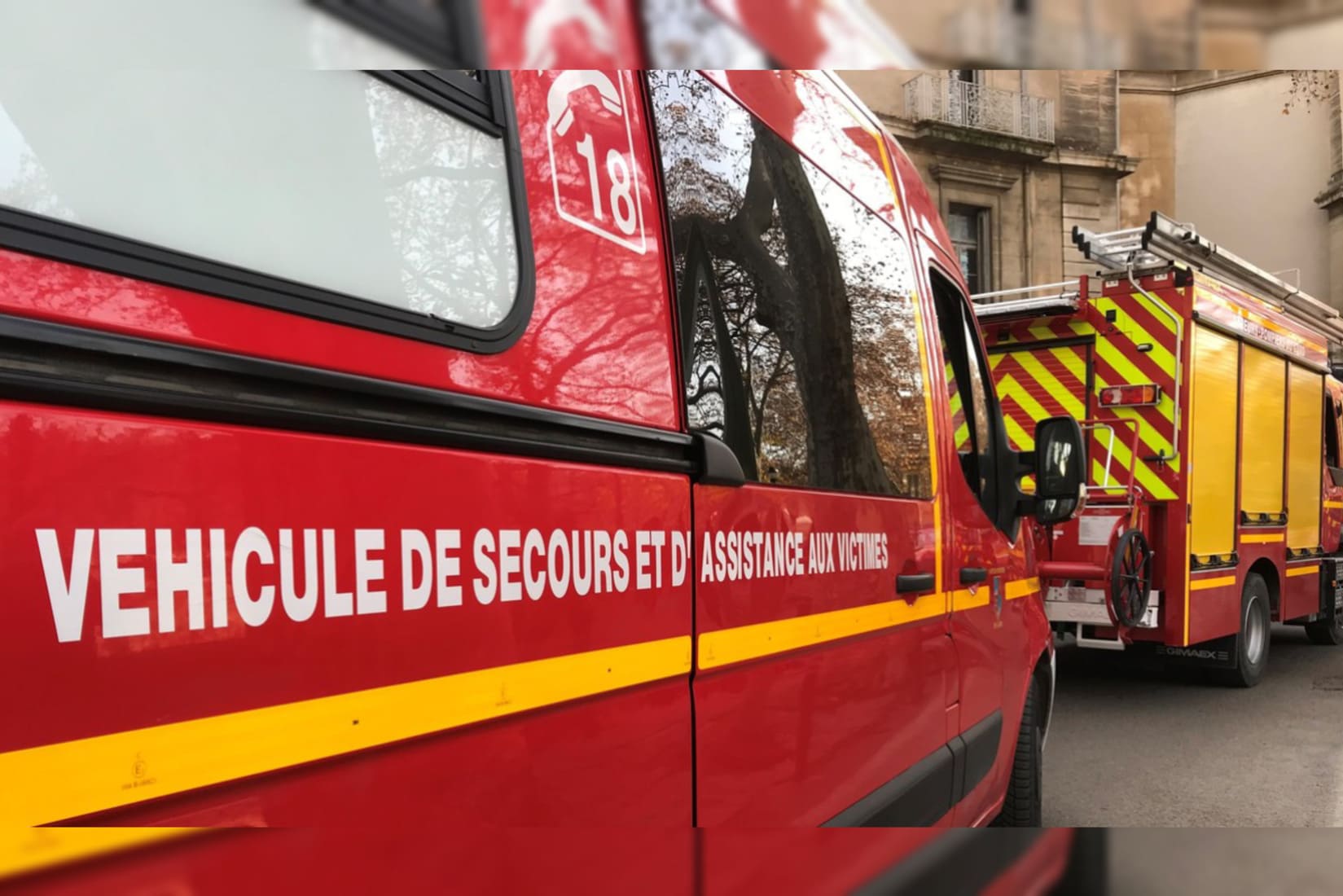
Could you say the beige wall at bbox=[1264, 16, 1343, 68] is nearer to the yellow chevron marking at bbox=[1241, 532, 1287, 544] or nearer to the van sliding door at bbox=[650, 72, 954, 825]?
the van sliding door at bbox=[650, 72, 954, 825]

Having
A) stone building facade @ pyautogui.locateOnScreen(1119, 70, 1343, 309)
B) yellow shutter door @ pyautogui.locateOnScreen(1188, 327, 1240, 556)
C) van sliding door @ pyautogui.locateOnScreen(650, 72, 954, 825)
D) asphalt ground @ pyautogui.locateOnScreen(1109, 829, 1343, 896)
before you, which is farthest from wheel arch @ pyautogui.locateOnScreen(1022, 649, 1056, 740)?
asphalt ground @ pyautogui.locateOnScreen(1109, 829, 1343, 896)

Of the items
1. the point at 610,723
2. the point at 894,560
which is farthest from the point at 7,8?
the point at 894,560

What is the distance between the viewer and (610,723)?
152 cm

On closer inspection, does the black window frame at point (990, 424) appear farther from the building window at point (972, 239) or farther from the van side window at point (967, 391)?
the building window at point (972, 239)

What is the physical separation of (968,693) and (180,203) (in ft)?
8.69

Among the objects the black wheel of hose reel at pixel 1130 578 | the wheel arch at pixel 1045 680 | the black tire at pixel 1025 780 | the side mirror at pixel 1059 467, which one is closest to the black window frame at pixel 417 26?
the side mirror at pixel 1059 467

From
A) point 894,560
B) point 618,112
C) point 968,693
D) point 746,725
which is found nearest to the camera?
point 618,112

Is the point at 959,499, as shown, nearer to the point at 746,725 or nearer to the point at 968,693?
the point at 968,693

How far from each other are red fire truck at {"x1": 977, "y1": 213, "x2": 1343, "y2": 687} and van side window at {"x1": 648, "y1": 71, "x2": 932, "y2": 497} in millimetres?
3823

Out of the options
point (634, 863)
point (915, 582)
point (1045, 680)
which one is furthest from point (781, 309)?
point (1045, 680)

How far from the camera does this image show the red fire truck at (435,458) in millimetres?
895

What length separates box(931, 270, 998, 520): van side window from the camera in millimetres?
3264

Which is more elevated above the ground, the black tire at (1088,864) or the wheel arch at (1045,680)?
the black tire at (1088,864)

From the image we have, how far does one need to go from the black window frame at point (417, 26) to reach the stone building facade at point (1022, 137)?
308 mm
